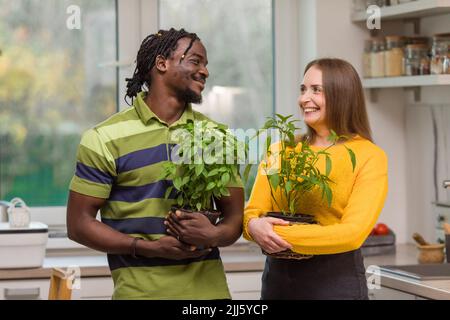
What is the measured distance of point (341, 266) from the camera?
2090 mm

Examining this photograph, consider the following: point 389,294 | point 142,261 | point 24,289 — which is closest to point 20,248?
point 24,289

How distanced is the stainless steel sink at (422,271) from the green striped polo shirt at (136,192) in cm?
100

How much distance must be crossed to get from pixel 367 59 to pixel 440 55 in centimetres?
46

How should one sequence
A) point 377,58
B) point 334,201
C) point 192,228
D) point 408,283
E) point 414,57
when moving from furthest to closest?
point 377,58 → point 414,57 → point 408,283 → point 334,201 → point 192,228

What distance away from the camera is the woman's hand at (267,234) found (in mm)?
1919

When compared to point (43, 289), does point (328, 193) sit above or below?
above

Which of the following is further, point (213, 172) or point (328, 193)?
point (328, 193)

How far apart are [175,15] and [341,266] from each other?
182 centimetres

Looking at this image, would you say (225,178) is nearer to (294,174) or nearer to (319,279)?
(294,174)

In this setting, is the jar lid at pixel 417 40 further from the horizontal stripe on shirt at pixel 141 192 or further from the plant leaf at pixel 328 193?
the horizontal stripe on shirt at pixel 141 192

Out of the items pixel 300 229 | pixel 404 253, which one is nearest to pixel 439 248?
pixel 404 253

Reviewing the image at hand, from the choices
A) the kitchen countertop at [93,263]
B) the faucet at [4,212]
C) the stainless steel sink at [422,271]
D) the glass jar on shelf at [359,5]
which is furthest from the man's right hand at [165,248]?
the glass jar on shelf at [359,5]

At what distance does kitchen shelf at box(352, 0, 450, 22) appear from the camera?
3.12 meters

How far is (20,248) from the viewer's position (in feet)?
10.2
